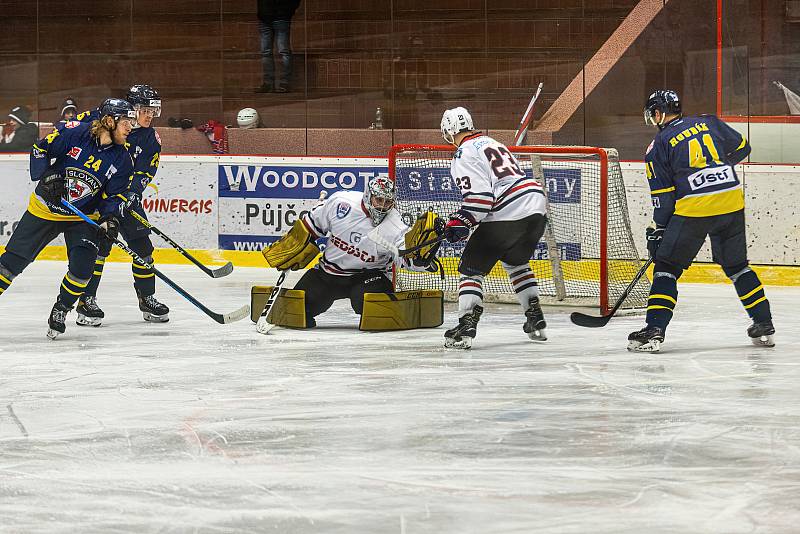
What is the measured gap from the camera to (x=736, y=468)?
3451 mm

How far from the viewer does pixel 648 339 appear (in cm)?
543

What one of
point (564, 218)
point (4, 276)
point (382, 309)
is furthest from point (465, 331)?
point (564, 218)

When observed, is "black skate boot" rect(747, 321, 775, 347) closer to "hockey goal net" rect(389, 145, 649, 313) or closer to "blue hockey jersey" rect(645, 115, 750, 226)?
"blue hockey jersey" rect(645, 115, 750, 226)

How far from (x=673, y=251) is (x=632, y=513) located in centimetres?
247

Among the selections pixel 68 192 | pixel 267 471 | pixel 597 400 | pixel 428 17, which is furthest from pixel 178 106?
pixel 267 471

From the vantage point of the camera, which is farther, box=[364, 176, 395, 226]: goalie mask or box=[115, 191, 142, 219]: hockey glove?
box=[115, 191, 142, 219]: hockey glove

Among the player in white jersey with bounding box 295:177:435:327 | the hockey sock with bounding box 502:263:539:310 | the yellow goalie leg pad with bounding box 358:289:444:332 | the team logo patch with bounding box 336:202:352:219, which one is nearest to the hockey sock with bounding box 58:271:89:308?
the player in white jersey with bounding box 295:177:435:327

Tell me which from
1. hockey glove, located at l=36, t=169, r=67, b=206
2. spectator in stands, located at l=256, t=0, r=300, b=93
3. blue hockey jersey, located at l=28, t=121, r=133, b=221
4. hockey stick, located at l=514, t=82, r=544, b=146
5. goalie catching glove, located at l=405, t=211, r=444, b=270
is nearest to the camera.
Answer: hockey glove, located at l=36, t=169, r=67, b=206

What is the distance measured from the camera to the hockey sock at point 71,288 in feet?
19.3

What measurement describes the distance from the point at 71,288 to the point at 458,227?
1776 mm

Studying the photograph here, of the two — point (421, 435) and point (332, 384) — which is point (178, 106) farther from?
point (421, 435)

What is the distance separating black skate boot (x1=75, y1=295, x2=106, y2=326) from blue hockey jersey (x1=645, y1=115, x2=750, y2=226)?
2754 millimetres

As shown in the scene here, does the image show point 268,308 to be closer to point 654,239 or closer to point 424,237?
point 424,237

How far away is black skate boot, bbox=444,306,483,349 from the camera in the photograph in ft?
18.2
